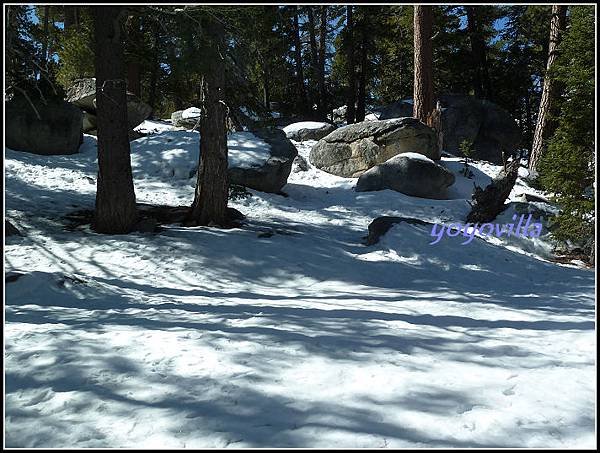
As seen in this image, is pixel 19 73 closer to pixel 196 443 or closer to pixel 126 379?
pixel 126 379

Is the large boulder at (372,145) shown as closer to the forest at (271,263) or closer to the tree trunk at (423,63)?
the forest at (271,263)

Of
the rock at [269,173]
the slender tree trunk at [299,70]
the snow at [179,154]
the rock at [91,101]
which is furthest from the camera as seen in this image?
the slender tree trunk at [299,70]

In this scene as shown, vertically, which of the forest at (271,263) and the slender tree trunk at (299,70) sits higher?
the slender tree trunk at (299,70)

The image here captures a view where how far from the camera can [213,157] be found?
913 centimetres

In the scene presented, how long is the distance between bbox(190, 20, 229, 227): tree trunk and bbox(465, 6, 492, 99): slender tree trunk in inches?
673

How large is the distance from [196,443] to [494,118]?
2062 cm

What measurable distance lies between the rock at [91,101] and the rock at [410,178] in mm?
8404

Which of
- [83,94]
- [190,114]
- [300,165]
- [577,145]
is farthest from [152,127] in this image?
[577,145]

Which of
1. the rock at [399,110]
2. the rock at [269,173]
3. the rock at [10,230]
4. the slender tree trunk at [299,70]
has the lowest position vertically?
the rock at [10,230]

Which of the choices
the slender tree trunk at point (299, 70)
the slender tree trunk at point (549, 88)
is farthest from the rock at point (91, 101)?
the slender tree trunk at point (549, 88)

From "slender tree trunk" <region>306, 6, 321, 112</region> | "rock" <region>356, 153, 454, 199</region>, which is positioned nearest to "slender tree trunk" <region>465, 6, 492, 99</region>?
"slender tree trunk" <region>306, 6, 321, 112</region>

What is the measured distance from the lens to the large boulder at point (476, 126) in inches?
763

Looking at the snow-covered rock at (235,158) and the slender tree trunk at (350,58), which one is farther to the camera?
the slender tree trunk at (350,58)

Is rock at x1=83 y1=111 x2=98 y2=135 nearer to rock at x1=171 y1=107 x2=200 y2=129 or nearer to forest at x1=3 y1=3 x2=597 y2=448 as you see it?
forest at x1=3 y1=3 x2=597 y2=448
